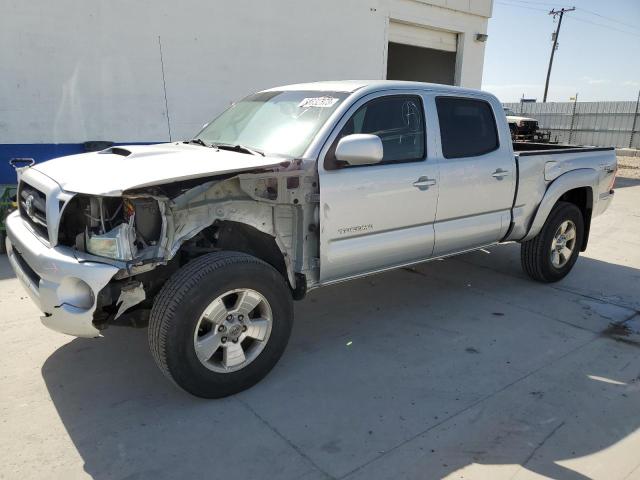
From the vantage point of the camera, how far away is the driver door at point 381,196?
3.55m

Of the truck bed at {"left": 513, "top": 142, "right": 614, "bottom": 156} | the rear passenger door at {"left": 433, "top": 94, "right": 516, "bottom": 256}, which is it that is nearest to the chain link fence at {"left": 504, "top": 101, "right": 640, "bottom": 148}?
the truck bed at {"left": 513, "top": 142, "right": 614, "bottom": 156}

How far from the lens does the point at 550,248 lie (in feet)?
17.6

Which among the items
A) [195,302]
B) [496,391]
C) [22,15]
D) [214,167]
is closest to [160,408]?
[195,302]

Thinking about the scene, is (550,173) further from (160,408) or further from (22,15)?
(22,15)

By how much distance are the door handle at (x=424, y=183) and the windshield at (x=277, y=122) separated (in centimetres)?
87

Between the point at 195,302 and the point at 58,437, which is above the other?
the point at 195,302

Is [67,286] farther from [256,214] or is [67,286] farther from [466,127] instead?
[466,127]

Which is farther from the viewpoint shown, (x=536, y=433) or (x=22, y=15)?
(x=22, y=15)

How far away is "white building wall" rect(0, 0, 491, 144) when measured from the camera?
313 inches

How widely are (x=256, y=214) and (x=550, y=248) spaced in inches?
138

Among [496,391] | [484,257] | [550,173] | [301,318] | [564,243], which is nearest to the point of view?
[496,391]

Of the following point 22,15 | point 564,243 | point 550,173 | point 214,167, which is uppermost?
point 22,15

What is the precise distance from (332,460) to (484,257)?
4.57 meters

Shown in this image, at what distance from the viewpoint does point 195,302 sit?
2957 mm
